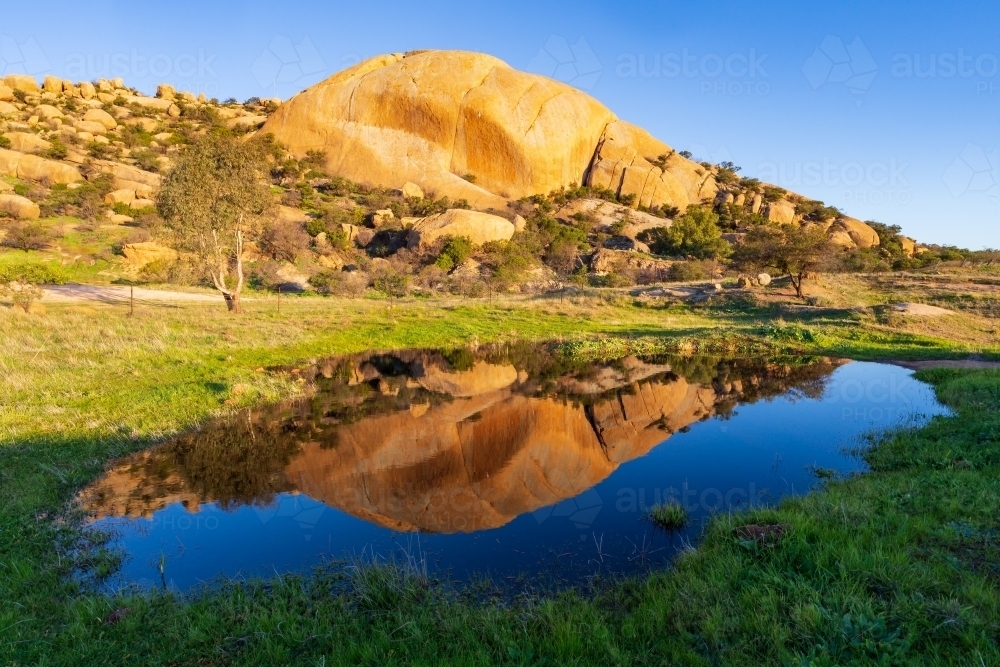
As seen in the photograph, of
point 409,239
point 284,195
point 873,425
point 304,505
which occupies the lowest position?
point 304,505

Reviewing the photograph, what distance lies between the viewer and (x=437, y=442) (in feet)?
33.9

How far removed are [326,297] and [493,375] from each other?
23.2m

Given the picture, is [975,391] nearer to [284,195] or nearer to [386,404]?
[386,404]

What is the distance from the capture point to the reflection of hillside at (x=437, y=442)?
25.3 feet

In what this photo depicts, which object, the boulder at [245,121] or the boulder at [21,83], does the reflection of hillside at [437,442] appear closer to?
the boulder at [245,121]

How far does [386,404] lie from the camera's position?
12914mm

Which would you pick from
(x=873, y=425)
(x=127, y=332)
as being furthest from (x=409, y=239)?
(x=873, y=425)

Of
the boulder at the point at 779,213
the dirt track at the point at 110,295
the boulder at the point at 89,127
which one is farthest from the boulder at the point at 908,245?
the boulder at the point at 89,127

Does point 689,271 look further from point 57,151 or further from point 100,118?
point 100,118

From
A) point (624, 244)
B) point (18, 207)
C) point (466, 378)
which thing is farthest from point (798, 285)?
point (18, 207)

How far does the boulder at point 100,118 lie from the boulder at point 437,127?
810 inches

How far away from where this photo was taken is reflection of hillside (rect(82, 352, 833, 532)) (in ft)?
25.3

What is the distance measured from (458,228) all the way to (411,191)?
1927 cm

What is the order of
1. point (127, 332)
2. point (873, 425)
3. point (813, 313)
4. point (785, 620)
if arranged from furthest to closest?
point (813, 313), point (127, 332), point (873, 425), point (785, 620)
